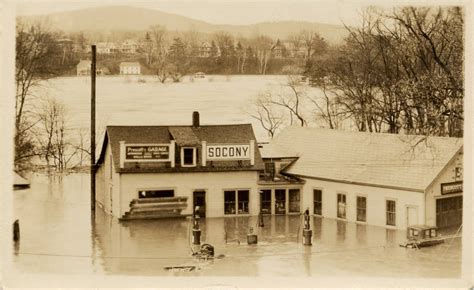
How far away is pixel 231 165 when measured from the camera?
9484 millimetres

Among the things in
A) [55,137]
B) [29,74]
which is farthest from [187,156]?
[29,74]

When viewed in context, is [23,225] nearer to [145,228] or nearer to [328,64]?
[145,228]

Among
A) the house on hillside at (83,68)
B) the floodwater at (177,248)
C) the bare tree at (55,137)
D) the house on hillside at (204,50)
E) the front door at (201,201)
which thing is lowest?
the floodwater at (177,248)

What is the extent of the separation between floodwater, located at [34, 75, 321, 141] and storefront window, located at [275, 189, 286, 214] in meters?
0.79

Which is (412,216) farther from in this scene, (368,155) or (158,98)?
(158,98)

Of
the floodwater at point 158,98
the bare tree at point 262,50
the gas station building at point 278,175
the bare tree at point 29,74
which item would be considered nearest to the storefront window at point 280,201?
the gas station building at point 278,175

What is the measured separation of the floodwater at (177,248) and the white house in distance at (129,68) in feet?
3.15

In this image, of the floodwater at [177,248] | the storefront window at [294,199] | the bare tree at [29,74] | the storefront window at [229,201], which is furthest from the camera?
the storefront window at [294,199]

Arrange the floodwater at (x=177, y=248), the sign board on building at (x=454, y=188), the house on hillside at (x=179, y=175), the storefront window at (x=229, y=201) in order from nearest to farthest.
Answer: the floodwater at (x=177, y=248) → the sign board on building at (x=454, y=188) → the house on hillside at (x=179, y=175) → the storefront window at (x=229, y=201)

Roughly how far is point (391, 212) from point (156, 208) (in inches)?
81.7

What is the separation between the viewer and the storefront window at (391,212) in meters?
9.35

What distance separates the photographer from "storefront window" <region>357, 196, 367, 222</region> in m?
9.59

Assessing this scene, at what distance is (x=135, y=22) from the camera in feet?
29.0

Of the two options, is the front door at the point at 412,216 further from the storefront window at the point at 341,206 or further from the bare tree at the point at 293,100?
the bare tree at the point at 293,100
